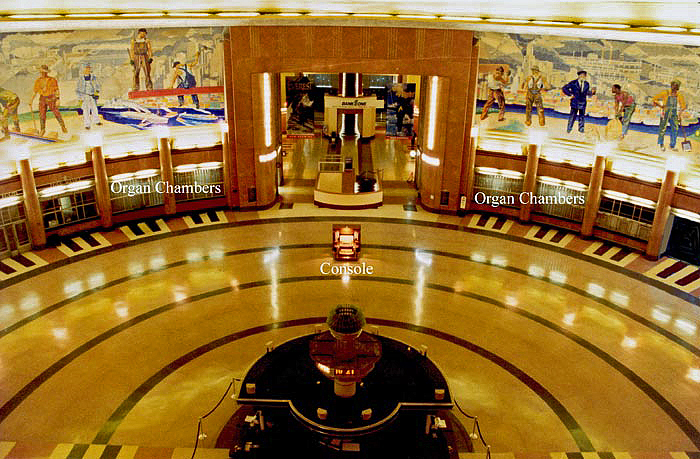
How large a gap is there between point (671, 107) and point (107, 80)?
2109 cm

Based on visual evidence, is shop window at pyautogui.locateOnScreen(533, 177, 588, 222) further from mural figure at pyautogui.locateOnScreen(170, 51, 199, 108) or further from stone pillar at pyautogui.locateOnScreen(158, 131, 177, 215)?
stone pillar at pyautogui.locateOnScreen(158, 131, 177, 215)

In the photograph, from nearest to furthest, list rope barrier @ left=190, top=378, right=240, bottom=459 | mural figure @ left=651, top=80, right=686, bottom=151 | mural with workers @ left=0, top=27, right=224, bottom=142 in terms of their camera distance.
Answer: rope barrier @ left=190, top=378, right=240, bottom=459 < mural figure @ left=651, top=80, right=686, bottom=151 < mural with workers @ left=0, top=27, right=224, bottom=142

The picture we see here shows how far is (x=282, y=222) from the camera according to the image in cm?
2417

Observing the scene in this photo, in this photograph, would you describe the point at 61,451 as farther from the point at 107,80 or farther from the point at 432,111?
the point at 432,111

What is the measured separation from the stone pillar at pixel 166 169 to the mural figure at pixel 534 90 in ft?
49.9

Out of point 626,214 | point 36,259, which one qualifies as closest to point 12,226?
point 36,259

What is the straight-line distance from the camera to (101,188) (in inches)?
886

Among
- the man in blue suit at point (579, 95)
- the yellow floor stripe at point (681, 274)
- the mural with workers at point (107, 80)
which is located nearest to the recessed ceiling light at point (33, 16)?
the mural with workers at point (107, 80)

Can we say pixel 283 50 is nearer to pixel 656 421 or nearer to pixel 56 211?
pixel 56 211

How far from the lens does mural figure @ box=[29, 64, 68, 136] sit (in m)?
20.2

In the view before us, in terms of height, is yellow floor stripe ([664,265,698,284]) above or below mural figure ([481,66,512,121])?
below

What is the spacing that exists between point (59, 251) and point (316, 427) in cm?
1455

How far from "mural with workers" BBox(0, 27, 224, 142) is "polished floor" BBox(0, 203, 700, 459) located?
4.52 meters

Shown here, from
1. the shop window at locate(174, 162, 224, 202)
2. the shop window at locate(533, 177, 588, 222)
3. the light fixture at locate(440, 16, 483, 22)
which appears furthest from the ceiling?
the shop window at locate(174, 162, 224, 202)
